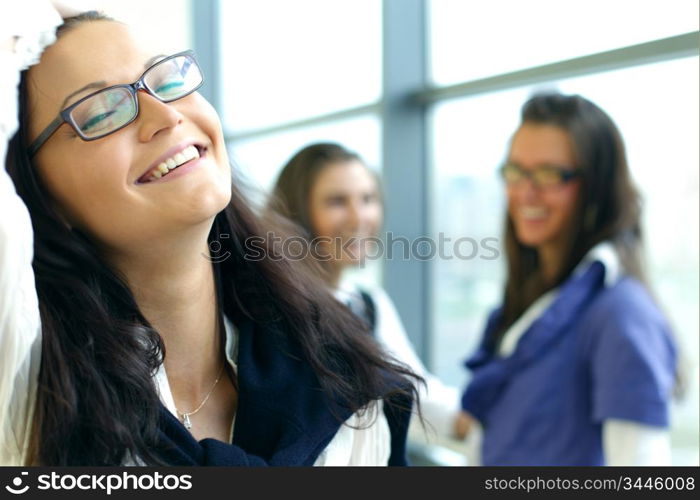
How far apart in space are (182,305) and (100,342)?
0.09m

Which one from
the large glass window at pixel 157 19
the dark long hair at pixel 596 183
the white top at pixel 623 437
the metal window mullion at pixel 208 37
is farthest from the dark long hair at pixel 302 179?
the white top at pixel 623 437

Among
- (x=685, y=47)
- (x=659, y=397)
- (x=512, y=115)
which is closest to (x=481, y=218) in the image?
(x=512, y=115)

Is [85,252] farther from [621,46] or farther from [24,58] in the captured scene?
[621,46]

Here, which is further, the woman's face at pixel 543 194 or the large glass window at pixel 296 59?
the large glass window at pixel 296 59

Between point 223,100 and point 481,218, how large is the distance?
0.71 meters

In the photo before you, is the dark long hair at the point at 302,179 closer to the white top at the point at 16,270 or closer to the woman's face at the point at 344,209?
the woman's face at the point at 344,209

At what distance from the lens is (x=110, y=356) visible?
63 cm

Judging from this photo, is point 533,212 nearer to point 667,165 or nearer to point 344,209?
point 667,165

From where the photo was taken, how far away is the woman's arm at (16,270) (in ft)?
1.77

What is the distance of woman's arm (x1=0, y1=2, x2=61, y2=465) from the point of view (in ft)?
1.77

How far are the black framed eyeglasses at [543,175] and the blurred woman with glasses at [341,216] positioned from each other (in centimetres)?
33

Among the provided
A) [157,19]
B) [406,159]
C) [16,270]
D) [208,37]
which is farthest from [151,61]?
[406,159]

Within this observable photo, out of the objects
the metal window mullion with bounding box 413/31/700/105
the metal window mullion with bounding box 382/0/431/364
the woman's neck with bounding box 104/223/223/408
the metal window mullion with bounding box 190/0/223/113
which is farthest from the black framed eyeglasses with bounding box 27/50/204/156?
the metal window mullion with bounding box 382/0/431/364

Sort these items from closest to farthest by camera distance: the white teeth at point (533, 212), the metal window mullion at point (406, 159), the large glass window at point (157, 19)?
the large glass window at point (157, 19) < the white teeth at point (533, 212) < the metal window mullion at point (406, 159)
